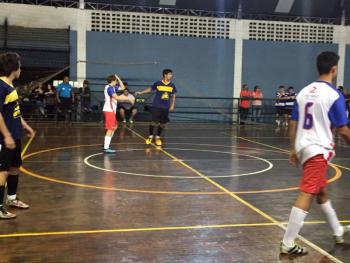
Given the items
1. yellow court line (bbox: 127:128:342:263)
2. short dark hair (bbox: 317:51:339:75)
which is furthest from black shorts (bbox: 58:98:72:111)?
short dark hair (bbox: 317:51:339:75)

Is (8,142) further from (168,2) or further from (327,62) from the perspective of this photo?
(168,2)

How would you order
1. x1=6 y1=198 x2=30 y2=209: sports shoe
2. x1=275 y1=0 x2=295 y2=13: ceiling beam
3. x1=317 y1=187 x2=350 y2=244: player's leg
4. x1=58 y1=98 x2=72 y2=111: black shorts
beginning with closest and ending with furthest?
x1=317 y1=187 x2=350 y2=244: player's leg → x1=6 y1=198 x2=30 y2=209: sports shoe → x1=58 y1=98 x2=72 y2=111: black shorts → x1=275 y1=0 x2=295 y2=13: ceiling beam

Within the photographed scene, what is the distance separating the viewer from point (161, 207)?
6328mm

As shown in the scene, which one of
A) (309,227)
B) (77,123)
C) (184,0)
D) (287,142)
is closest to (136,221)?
(309,227)

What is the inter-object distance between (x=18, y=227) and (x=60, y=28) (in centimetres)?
1699

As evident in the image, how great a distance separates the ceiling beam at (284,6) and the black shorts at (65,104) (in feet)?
36.6

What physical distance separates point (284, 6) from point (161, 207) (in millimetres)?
19408

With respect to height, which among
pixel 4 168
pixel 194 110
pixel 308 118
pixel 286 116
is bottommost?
pixel 4 168

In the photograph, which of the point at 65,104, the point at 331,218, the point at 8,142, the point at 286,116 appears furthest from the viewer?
the point at 286,116

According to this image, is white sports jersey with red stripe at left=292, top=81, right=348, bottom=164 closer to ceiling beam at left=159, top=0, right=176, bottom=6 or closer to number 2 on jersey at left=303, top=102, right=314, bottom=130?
number 2 on jersey at left=303, top=102, right=314, bottom=130

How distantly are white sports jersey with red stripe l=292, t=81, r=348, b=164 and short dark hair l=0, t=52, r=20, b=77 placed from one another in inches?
128

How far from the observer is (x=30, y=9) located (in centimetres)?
2058

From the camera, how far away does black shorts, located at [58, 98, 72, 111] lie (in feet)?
62.7

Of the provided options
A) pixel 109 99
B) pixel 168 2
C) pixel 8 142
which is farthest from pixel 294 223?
pixel 168 2
